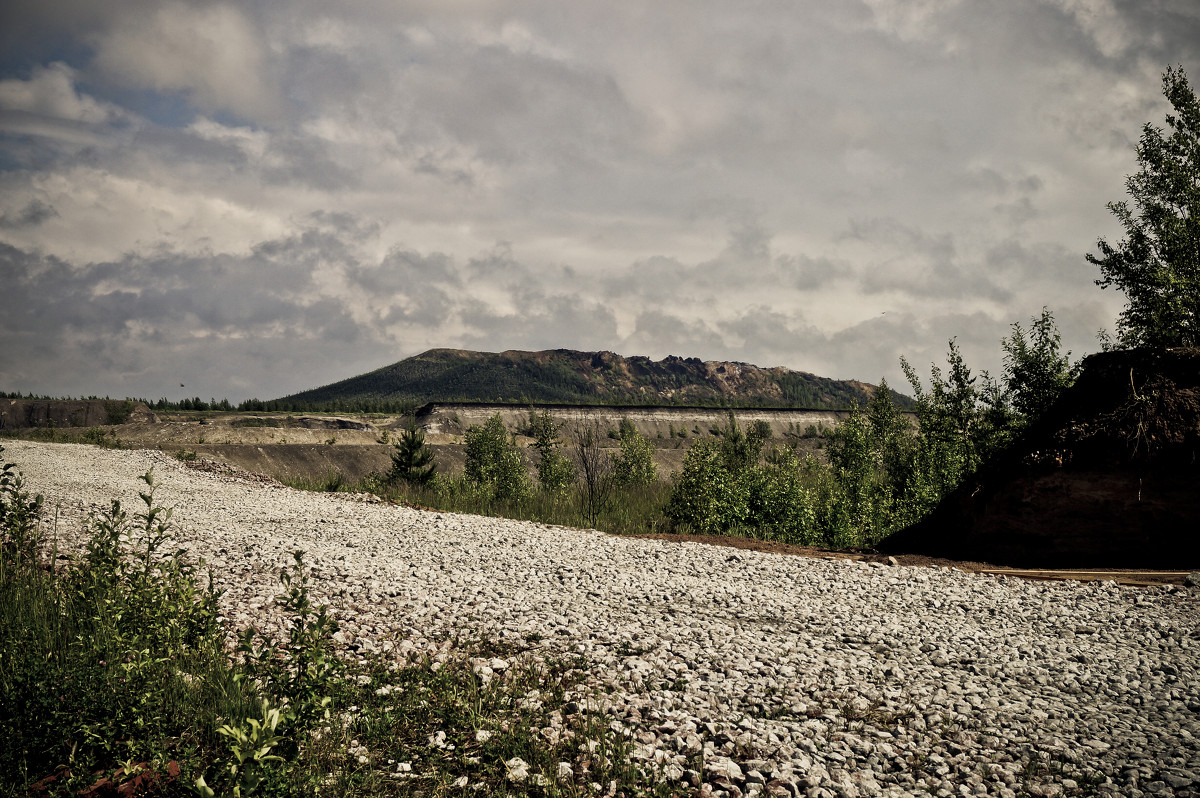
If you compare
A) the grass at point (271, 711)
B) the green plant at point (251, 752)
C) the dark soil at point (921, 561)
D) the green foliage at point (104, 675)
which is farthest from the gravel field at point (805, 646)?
the green plant at point (251, 752)

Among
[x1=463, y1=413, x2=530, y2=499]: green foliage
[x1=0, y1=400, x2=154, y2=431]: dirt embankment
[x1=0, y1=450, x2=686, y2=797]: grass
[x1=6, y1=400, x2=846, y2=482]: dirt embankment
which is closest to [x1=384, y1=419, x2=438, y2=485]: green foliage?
[x1=463, y1=413, x2=530, y2=499]: green foliage

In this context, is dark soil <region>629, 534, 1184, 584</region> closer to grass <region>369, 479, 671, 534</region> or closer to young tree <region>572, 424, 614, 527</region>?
grass <region>369, 479, 671, 534</region>

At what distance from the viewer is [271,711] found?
300 centimetres

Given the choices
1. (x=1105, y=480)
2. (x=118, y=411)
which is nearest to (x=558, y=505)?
(x=1105, y=480)

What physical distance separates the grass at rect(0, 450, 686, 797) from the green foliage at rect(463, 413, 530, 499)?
47.4 ft

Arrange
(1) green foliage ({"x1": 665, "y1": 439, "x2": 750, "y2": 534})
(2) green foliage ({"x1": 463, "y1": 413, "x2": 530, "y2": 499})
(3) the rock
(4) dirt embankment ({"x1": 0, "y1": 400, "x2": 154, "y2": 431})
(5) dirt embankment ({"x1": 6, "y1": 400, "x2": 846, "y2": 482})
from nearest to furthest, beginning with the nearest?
(3) the rock, (1) green foliage ({"x1": 665, "y1": 439, "x2": 750, "y2": 534}), (2) green foliage ({"x1": 463, "y1": 413, "x2": 530, "y2": 499}), (5) dirt embankment ({"x1": 6, "y1": 400, "x2": 846, "y2": 482}), (4) dirt embankment ({"x1": 0, "y1": 400, "x2": 154, "y2": 431})

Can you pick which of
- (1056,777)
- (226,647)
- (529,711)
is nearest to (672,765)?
(529,711)

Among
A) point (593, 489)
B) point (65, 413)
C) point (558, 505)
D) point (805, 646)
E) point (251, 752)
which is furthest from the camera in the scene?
point (65, 413)

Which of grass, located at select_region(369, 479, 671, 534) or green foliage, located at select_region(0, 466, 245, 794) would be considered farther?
grass, located at select_region(369, 479, 671, 534)

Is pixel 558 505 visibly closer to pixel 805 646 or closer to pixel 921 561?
pixel 921 561

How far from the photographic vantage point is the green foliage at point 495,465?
22.4 metres

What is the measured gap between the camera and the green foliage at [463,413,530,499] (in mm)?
22350

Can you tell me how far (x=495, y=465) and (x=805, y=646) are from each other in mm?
21986

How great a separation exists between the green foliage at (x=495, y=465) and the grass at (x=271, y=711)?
1444cm
